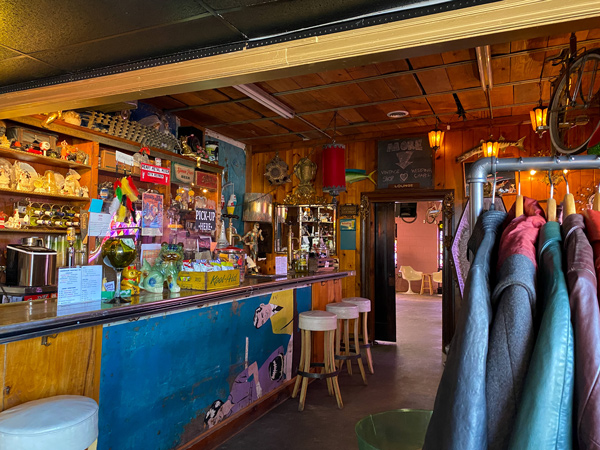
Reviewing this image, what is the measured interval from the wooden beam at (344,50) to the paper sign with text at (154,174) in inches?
70.5

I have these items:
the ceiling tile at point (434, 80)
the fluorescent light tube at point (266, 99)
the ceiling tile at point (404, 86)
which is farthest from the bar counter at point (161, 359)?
the ceiling tile at point (434, 80)

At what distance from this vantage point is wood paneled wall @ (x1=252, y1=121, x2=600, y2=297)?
5.52 meters

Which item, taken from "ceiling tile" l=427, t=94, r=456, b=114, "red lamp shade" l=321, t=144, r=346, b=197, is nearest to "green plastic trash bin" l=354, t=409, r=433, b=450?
"ceiling tile" l=427, t=94, r=456, b=114

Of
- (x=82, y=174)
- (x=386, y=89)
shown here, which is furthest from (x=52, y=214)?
(x=386, y=89)

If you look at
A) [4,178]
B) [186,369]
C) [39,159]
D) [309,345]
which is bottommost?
[309,345]

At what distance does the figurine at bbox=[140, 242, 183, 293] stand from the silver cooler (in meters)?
1.20

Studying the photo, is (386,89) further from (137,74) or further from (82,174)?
(82,174)

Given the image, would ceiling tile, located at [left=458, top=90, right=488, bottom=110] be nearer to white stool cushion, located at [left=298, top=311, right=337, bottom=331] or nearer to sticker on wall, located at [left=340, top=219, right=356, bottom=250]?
sticker on wall, located at [left=340, top=219, right=356, bottom=250]

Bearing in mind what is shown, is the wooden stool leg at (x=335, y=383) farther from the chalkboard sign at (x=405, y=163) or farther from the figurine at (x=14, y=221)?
the chalkboard sign at (x=405, y=163)

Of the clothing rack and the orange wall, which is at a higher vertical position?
the clothing rack

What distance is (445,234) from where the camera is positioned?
596cm

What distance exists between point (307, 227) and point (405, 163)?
1.87 m

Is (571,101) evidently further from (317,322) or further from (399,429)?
(399,429)

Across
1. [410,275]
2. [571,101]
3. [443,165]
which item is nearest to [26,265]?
[571,101]
